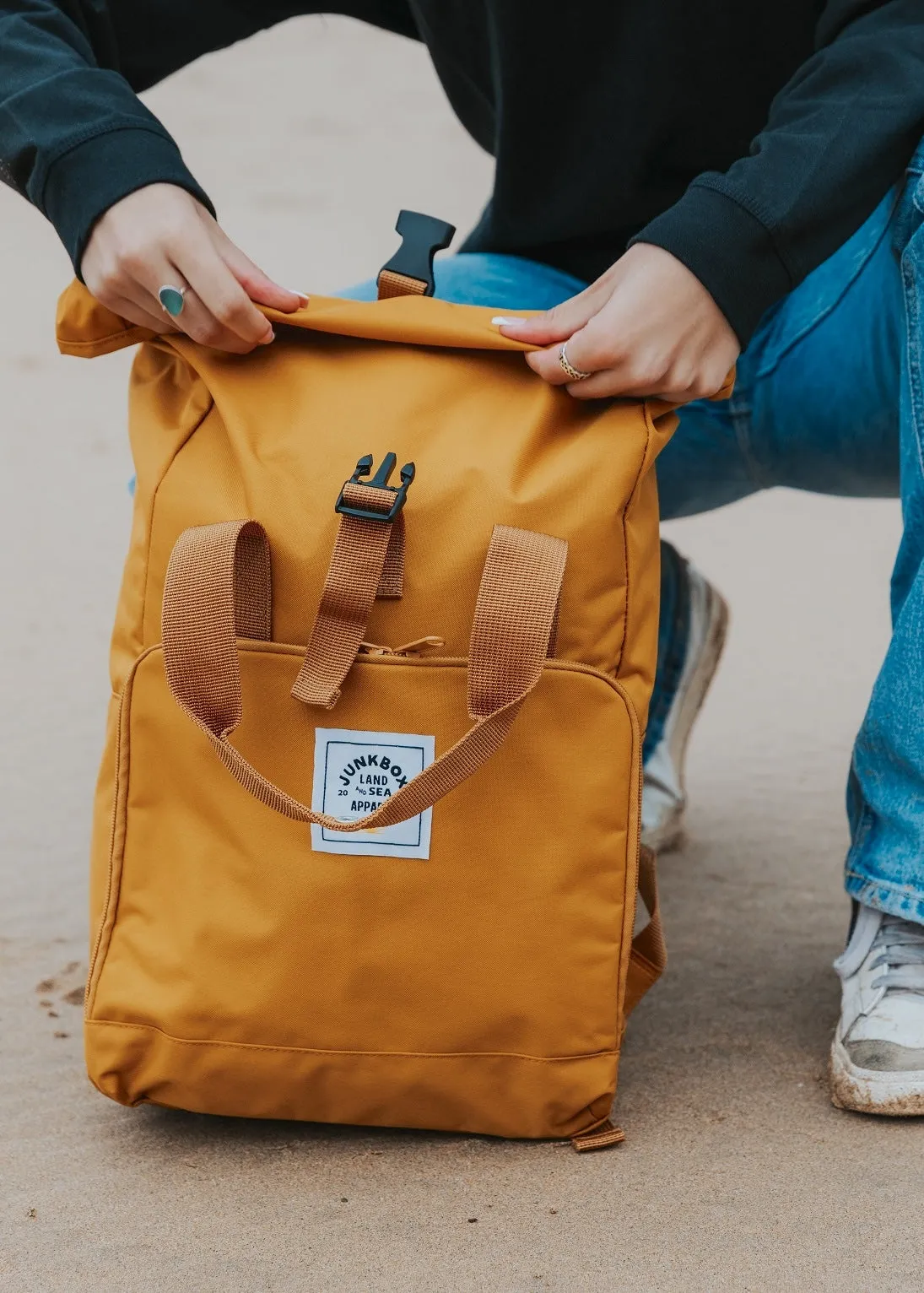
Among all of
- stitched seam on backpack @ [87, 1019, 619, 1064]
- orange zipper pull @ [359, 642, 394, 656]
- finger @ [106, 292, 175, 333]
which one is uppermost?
finger @ [106, 292, 175, 333]

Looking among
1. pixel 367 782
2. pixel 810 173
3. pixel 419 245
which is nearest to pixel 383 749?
pixel 367 782

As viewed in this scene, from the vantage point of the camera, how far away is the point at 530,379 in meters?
1.25

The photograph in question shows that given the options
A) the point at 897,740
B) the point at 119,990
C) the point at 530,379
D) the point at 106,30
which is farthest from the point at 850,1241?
the point at 106,30

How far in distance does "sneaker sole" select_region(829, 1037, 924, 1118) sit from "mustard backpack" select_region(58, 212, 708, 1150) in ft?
Answer: 0.70

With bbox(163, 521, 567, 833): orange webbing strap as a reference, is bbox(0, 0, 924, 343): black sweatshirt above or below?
above

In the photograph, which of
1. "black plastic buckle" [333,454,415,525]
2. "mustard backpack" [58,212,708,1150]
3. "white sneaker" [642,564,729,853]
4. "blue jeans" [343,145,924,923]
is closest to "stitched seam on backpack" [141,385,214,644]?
"mustard backpack" [58,212,708,1150]

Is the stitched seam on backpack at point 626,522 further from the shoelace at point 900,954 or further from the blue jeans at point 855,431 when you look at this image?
the shoelace at point 900,954

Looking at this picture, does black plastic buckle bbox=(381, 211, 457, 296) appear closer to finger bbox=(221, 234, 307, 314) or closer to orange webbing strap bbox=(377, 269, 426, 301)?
orange webbing strap bbox=(377, 269, 426, 301)

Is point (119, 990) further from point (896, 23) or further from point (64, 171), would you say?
point (896, 23)

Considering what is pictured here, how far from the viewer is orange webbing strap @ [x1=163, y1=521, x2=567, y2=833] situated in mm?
1119

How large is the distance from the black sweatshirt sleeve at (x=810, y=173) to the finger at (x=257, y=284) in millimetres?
294

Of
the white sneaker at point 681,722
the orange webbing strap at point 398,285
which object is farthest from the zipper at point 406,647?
the white sneaker at point 681,722

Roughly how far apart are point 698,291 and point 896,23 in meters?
0.33

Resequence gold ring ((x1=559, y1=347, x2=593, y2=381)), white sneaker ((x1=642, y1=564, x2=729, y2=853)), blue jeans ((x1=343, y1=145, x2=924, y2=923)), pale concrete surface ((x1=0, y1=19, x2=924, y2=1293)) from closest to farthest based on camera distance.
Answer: pale concrete surface ((x1=0, y1=19, x2=924, y2=1293))
gold ring ((x1=559, y1=347, x2=593, y2=381))
blue jeans ((x1=343, y1=145, x2=924, y2=923))
white sneaker ((x1=642, y1=564, x2=729, y2=853))
